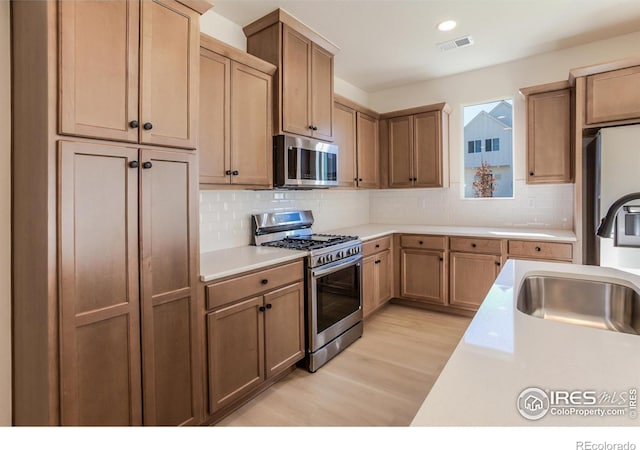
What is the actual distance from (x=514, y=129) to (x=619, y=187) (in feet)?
4.62

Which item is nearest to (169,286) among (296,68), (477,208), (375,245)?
(296,68)

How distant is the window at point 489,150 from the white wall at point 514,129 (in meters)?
0.08

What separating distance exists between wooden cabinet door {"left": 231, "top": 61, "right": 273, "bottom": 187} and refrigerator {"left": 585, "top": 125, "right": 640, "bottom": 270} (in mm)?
2619

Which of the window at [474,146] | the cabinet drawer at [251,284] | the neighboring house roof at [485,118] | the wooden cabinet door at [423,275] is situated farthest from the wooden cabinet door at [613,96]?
the cabinet drawer at [251,284]

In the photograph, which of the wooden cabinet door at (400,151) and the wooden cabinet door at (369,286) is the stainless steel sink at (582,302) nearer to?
the wooden cabinet door at (369,286)

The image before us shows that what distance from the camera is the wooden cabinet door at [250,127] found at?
2.33 metres

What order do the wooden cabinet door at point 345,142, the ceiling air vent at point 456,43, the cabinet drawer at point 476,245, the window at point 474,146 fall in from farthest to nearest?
the window at point 474,146 < the wooden cabinet door at point 345,142 < the cabinet drawer at point 476,245 < the ceiling air vent at point 456,43

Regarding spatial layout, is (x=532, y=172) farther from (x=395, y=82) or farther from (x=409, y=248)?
(x=395, y=82)

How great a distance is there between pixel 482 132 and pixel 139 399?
13.8 ft

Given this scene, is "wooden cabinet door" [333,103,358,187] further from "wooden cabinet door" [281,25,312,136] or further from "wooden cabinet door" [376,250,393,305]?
"wooden cabinet door" [376,250,393,305]

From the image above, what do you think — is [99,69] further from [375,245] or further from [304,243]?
[375,245]

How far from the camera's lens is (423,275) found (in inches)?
148

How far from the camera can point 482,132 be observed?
13.1ft
